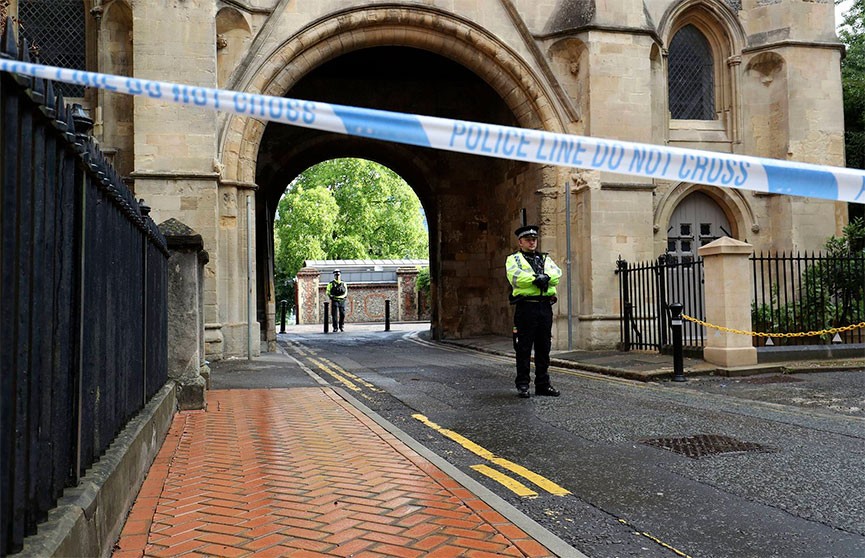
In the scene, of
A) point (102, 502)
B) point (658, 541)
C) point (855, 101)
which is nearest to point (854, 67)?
point (855, 101)

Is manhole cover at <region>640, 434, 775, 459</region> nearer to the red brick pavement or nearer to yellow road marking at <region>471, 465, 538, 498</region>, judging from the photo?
yellow road marking at <region>471, 465, 538, 498</region>

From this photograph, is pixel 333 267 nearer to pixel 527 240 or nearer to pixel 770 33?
pixel 770 33

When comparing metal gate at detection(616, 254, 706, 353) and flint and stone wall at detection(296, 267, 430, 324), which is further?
flint and stone wall at detection(296, 267, 430, 324)

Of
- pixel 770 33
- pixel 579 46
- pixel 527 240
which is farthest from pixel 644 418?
pixel 770 33

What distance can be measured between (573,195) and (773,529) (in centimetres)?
1188

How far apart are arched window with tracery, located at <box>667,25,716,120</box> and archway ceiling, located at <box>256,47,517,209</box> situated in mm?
4212

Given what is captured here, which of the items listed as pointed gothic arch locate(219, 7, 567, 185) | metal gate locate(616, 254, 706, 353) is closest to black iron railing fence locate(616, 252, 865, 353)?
metal gate locate(616, 254, 706, 353)

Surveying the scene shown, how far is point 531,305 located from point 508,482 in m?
3.89

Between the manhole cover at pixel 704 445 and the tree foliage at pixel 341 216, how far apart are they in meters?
41.5

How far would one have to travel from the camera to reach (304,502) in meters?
3.80

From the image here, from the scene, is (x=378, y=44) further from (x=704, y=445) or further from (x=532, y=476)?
(x=532, y=476)

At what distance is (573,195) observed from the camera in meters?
14.9

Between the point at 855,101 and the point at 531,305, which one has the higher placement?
the point at 855,101

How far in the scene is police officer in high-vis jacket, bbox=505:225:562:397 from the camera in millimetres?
7992
